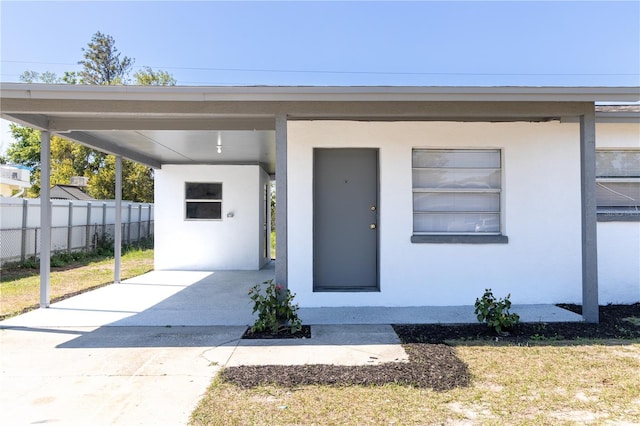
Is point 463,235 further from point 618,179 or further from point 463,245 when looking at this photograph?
point 618,179

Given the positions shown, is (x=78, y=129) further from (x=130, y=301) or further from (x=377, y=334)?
(x=377, y=334)

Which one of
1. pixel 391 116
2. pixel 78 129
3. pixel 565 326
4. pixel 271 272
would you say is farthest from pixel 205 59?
pixel 565 326

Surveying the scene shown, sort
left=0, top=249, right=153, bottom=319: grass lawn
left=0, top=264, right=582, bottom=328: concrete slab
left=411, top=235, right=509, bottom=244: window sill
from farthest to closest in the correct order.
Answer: left=0, top=249, right=153, bottom=319: grass lawn, left=411, top=235, right=509, bottom=244: window sill, left=0, top=264, right=582, bottom=328: concrete slab

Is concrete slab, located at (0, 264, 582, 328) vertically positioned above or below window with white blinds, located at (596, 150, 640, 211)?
below

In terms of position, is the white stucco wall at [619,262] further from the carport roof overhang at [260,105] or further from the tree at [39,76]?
the tree at [39,76]

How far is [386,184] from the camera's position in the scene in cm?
632

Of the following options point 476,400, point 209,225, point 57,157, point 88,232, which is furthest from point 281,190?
point 57,157

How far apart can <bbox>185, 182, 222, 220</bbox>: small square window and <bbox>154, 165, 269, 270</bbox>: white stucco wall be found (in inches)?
5.2

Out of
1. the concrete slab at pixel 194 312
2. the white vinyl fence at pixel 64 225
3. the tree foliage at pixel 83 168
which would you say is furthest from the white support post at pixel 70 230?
the concrete slab at pixel 194 312

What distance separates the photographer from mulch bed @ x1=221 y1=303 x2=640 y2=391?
371 cm

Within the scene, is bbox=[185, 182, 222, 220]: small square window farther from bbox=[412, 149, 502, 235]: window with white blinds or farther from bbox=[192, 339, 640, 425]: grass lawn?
bbox=[192, 339, 640, 425]: grass lawn

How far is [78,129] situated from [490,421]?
261 inches

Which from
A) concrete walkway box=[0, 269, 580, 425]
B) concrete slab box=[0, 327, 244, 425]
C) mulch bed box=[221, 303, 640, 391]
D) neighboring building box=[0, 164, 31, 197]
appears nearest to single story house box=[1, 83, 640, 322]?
concrete walkway box=[0, 269, 580, 425]

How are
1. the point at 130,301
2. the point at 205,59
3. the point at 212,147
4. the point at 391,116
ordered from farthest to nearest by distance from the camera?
the point at 205,59 → the point at 212,147 → the point at 130,301 → the point at 391,116
